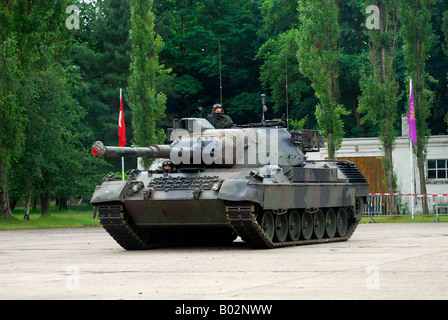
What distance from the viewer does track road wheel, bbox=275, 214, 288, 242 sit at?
61.5ft

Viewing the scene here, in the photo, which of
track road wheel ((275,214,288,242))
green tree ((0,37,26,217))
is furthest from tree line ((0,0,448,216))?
track road wheel ((275,214,288,242))

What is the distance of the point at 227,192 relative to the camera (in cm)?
1700

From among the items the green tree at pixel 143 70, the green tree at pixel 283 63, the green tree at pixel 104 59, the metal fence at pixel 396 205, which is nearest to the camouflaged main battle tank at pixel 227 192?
the metal fence at pixel 396 205

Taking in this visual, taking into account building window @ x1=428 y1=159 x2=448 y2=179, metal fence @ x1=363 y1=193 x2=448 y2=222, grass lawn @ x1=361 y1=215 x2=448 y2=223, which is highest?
building window @ x1=428 y1=159 x2=448 y2=179

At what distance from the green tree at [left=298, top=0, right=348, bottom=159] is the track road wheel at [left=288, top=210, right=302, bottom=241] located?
19.7m

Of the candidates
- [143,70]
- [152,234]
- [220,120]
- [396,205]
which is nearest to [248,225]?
[152,234]

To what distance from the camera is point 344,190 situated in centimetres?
2175

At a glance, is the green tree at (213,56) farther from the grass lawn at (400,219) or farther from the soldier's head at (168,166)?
the soldier's head at (168,166)

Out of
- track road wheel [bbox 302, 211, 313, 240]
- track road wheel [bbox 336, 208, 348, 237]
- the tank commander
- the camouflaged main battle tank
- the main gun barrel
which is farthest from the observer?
track road wheel [bbox 336, 208, 348, 237]

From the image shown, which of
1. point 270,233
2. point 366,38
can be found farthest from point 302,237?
point 366,38

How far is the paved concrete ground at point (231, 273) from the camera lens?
974cm

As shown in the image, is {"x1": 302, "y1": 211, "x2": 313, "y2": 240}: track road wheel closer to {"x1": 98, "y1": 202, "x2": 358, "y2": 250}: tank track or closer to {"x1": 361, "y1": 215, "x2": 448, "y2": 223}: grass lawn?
{"x1": 98, "y1": 202, "x2": 358, "y2": 250}: tank track

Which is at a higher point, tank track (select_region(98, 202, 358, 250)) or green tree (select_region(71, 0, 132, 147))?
green tree (select_region(71, 0, 132, 147))
